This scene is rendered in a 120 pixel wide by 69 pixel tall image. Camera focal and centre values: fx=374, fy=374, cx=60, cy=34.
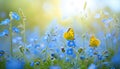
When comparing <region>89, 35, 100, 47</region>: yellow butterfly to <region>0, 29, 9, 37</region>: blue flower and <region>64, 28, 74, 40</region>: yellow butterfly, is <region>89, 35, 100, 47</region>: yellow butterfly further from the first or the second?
<region>0, 29, 9, 37</region>: blue flower

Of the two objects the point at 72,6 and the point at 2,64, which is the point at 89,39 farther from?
the point at 2,64

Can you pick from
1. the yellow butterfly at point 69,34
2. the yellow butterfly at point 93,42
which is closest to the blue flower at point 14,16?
the yellow butterfly at point 69,34

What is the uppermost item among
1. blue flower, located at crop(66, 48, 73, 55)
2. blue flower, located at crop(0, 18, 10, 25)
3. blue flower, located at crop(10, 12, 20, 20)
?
blue flower, located at crop(10, 12, 20, 20)

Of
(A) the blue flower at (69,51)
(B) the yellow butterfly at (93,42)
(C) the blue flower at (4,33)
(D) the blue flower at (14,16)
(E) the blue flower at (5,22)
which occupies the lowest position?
(A) the blue flower at (69,51)

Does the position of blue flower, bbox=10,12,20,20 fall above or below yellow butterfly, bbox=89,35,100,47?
above

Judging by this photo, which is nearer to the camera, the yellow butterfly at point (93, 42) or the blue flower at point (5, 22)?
the blue flower at point (5, 22)

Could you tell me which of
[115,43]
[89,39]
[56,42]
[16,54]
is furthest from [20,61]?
[115,43]

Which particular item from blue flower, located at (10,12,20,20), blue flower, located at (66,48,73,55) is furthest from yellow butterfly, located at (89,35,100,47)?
blue flower, located at (10,12,20,20)

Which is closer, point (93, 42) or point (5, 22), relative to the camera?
point (5, 22)

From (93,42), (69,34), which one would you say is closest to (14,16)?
(69,34)

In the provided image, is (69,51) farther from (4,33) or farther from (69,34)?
(4,33)

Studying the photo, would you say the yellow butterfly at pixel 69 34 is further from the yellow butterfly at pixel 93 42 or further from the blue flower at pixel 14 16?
the blue flower at pixel 14 16
